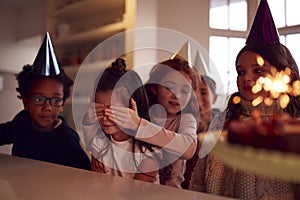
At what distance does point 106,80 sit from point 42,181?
228 mm

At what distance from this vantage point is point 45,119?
0.82 meters

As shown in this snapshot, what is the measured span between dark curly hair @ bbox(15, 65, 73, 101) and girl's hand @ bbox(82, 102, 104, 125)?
110 mm

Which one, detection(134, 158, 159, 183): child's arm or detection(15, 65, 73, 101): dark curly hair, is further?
detection(15, 65, 73, 101): dark curly hair

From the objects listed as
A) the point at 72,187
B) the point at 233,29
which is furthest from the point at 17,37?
the point at 233,29

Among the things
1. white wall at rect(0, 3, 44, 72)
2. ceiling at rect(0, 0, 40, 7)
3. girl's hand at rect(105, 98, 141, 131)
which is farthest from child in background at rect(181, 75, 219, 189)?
ceiling at rect(0, 0, 40, 7)

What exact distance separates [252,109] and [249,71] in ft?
0.19

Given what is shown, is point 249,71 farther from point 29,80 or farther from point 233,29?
point 29,80

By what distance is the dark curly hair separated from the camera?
31.6 inches

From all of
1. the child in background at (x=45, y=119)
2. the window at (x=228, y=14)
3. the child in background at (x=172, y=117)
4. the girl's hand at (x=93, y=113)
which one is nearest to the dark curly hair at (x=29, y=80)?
the child in background at (x=45, y=119)

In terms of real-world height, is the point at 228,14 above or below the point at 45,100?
above

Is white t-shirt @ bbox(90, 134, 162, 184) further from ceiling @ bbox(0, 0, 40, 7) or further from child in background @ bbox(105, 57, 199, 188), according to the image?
ceiling @ bbox(0, 0, 40, 7)

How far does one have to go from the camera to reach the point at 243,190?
509 millimetres

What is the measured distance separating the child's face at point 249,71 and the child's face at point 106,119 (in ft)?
0.82

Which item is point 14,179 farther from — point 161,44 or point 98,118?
point 161,44
